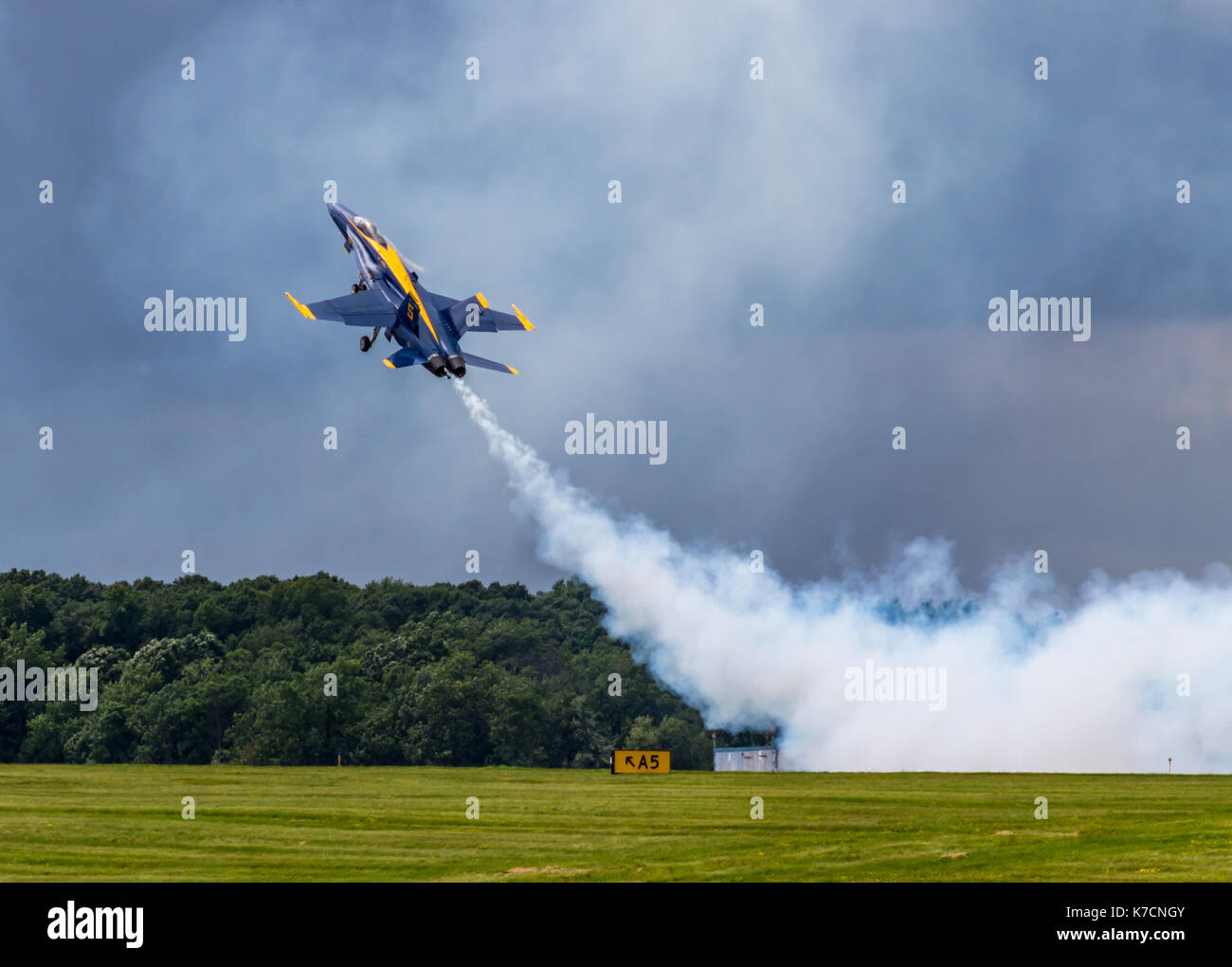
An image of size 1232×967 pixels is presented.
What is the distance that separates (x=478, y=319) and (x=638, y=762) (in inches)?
1966

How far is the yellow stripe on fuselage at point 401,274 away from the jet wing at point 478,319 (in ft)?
3.47

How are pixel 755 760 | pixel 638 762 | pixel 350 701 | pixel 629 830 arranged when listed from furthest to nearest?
pixel 350 701
pixel 755 760
pixel 638 762
pixel 629 830

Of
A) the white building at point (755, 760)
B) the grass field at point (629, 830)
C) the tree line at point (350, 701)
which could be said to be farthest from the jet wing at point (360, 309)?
the tree line at point (350, 701)

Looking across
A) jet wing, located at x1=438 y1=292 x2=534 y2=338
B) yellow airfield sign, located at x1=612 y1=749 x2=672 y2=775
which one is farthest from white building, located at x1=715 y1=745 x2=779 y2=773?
jet wing, located at x1=438 y1=292 x2=534 y2=338

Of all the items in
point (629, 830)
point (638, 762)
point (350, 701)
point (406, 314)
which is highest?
point (406, 314)

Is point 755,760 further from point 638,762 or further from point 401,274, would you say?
point 401,274

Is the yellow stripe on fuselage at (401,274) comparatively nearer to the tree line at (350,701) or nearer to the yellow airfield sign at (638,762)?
the yellow airfield sign at (638,762)

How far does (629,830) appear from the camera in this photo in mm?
65438

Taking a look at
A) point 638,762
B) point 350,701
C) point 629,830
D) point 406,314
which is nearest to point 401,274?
point 406,314
